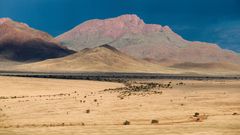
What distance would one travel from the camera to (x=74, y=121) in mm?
36375

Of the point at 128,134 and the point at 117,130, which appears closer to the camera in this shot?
the point at 128,134

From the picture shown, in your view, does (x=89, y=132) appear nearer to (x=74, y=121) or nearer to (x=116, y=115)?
(x=74, y=121)

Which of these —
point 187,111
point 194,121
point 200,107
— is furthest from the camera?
point 200,107

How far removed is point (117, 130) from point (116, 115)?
9.75 m

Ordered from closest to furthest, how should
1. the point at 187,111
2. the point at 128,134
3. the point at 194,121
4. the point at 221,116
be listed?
the point at 128,134 < the point at 194,121 < the point at 221,116 < the point at 187,111

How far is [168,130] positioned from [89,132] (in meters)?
5.35

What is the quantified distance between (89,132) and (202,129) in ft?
25.5

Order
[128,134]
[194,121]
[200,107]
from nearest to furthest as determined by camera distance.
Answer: [128,134] → [194,121] → [200,107]

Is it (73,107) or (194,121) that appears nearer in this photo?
(194,121)

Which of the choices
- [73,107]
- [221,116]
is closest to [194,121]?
[221,116]

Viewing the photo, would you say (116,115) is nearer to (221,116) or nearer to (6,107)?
(221,116)

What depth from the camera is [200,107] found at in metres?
47.2

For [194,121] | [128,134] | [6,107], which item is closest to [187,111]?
[194,121]

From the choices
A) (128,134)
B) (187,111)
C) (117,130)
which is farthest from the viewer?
(187,111)
